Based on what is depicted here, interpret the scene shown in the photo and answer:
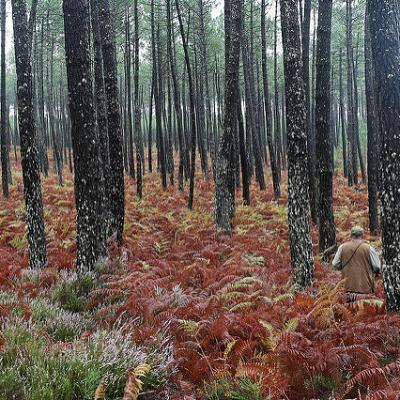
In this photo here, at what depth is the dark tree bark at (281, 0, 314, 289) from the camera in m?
7.76

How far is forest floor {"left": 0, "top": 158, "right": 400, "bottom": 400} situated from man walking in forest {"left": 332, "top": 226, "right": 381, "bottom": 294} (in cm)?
39

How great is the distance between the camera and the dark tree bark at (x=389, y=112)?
5492 millimetres

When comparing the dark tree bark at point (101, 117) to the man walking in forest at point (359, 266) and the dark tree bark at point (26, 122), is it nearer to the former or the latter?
the dark tree bark at point (26, 122)

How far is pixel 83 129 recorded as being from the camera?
8227mm

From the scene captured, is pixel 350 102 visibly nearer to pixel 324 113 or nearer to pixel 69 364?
pixel 324 113

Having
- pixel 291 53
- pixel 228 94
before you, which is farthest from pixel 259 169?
pixel 291 53

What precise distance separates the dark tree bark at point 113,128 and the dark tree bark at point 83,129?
10.1 ft

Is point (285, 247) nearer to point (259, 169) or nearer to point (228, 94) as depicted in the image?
point (228, 94)

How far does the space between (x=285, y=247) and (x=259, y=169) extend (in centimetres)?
910

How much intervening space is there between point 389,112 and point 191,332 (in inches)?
148

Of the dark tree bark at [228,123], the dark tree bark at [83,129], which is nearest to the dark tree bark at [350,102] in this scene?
the dark tree bark at [228,123]

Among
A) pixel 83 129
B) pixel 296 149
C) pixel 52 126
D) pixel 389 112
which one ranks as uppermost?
pixel 52 126

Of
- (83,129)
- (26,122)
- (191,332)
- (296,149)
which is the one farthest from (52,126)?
(191,332)

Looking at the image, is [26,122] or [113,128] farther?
[113,128]
